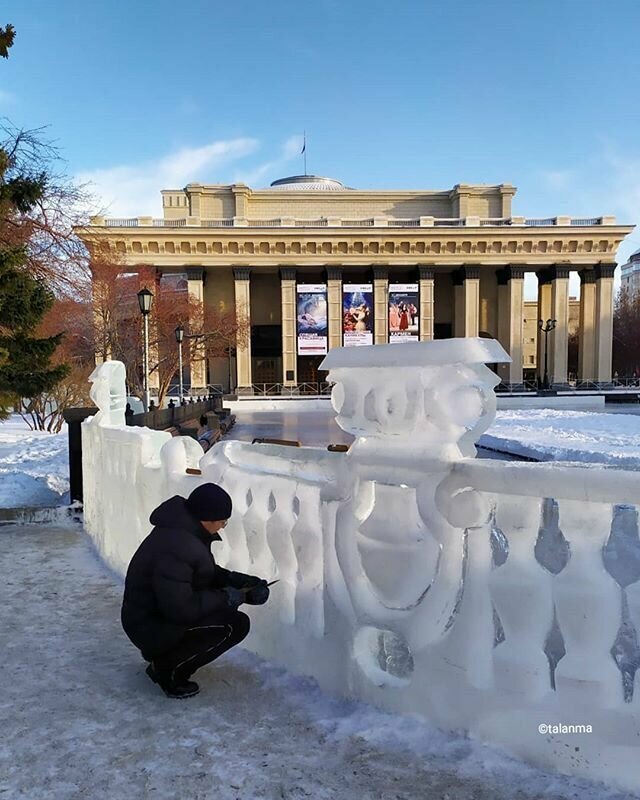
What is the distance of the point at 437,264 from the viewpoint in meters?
56.5

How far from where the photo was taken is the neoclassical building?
54250 mm

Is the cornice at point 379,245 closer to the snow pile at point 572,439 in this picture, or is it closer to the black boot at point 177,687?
the snow pile at point 572,439

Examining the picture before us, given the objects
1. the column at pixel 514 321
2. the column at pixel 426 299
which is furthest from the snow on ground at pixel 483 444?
the column at pixel 514 321

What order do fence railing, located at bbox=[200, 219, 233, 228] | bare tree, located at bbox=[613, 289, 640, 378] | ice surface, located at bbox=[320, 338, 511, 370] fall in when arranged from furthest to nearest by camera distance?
bare tree, located at bbox=[613, 289, 640, 378] → fence railing, located at bbox=[200, 219, 233, 228] → ice surface, located at bbox=[320, 338, 511, 370]

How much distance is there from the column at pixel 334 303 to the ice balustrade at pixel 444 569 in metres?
51.9

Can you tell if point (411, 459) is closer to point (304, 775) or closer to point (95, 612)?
point (304, 775)

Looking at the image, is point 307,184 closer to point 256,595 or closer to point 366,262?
point 366,262

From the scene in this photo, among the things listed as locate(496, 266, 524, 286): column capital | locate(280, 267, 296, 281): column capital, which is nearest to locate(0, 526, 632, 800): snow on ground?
locate(280, 267, 296, 281): column capital

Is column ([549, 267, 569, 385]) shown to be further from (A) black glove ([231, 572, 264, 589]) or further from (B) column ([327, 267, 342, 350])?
(A) black glove ([231, 572, 264, 589])

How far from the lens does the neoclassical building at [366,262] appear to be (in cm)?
5425

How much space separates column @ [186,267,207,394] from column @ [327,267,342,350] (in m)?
11.0

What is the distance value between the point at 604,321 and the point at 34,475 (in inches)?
2212

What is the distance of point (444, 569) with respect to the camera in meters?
2.67

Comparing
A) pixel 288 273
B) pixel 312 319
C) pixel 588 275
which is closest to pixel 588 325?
pixel 588 275
